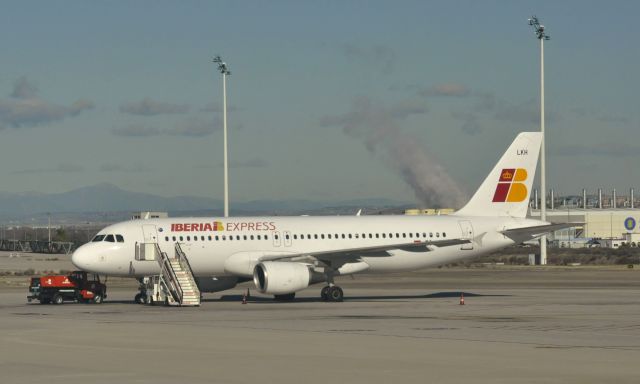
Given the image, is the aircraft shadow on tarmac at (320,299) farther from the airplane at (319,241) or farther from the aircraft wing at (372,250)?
the aircraft wing at (372,250)

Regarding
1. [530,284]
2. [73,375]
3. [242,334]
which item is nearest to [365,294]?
[530,284]

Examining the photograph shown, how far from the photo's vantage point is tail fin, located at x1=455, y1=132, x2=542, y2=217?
5850 centimetres

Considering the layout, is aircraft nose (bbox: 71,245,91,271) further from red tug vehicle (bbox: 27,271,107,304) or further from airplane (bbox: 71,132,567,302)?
red tug vehicle (bbox: 27,271,107,304)

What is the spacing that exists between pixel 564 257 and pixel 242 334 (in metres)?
85.4

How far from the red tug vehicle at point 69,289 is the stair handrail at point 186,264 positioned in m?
4.15

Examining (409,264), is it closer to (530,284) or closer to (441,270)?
(530,284)

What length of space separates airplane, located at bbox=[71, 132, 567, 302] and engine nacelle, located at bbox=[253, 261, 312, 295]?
0.04 m

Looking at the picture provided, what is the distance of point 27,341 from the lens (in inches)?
1210

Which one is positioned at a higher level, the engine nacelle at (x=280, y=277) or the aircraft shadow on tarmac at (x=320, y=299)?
the engine nacelle at (x=280, y=277)

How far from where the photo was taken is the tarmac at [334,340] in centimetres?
2288

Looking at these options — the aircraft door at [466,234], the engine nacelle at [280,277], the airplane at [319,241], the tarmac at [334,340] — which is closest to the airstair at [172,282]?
the airplane at [319,241]

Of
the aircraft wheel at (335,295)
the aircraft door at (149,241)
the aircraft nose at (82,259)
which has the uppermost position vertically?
the aircraft door at (149,241)

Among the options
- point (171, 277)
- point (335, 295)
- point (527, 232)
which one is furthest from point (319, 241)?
point (527, 232)

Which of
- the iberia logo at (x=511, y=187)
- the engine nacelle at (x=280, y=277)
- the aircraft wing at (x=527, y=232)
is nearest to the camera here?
the engine nacelle at (x=280, y=277)
